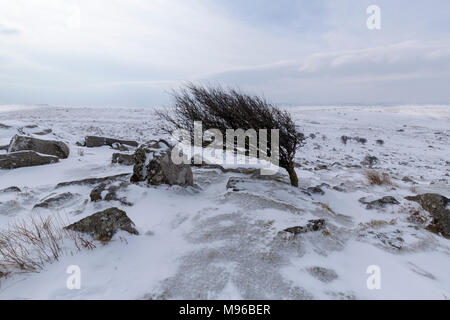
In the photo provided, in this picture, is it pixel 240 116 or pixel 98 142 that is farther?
pixel 98 142

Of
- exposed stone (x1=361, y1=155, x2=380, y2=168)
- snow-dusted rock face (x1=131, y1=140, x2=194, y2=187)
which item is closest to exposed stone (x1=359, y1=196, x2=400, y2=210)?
snow-dusted rock face (x1=131, y1=140, x2=194, y2=187)

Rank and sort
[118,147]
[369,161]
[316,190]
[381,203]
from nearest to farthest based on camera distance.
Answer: [381,203], [316,190], [118,147], [369,161]

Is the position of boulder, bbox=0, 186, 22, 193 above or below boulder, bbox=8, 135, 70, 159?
below

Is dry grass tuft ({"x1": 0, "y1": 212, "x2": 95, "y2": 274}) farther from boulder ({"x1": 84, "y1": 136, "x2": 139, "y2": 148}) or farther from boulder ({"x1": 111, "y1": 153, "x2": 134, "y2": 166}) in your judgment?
boulder ({"x1": 84, "y1": 136, "x2": 139, "y2": 148})

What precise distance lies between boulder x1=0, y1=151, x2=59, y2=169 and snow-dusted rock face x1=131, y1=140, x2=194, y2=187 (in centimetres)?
368

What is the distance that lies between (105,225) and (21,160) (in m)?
5.11

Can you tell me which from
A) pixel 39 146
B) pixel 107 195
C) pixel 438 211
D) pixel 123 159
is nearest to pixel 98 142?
pixel 39 146

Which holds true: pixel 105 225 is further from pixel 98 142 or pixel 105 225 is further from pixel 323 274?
pixel 98 142

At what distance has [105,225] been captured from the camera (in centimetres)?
283

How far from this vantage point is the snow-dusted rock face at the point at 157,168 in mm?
4434

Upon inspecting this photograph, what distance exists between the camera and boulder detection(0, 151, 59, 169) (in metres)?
5.96

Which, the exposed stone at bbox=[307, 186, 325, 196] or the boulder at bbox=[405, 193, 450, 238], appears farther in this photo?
the exposed stone at bbox=[307, 186, 325, 196]

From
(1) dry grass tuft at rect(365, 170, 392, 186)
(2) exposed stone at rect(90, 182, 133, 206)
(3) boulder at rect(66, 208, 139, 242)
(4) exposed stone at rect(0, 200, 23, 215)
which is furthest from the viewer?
(1) dry grass tuft at rect(365, 170, 392, 186)

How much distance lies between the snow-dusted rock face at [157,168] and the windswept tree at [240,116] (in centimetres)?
137
